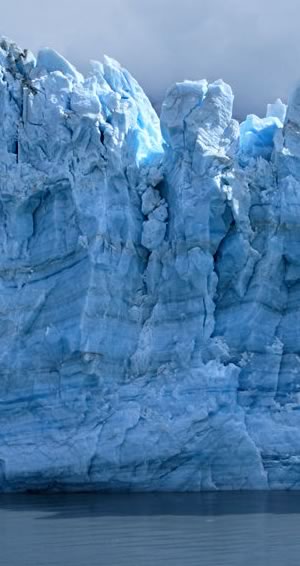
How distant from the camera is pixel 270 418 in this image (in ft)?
41.8

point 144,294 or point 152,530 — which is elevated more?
point 144,294

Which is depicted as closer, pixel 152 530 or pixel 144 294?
pixel 152 530

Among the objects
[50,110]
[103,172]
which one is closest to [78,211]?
[103,172]

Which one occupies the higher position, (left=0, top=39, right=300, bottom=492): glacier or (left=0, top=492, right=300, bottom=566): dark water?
(left=0, top=39, right=300, bottom=492): glacier

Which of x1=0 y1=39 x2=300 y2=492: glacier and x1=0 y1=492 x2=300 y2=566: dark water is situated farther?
x1=0 y1=39 x2=300 y2=492: glacier

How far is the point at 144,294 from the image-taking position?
44.3ft

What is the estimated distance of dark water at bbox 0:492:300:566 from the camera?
7.83 m

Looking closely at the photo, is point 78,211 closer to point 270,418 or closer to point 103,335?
point 103,335

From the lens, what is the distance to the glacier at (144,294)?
12469 millimetres

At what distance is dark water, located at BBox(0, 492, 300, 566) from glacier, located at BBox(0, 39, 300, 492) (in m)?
0.68

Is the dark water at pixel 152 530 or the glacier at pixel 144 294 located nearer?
the dark water at pixel 152 530

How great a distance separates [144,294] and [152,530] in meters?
4.91

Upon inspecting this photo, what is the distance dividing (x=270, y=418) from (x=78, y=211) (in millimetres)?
3992

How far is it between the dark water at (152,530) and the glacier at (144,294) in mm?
679
